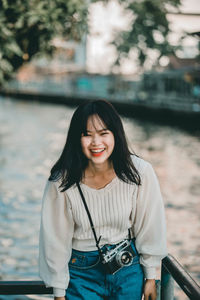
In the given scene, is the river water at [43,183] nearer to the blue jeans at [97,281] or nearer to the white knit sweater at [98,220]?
the white knit sweater at [98,220]

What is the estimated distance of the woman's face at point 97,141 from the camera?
2045mm

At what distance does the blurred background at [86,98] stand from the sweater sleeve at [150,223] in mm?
883

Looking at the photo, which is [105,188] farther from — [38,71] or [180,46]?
[38,71]

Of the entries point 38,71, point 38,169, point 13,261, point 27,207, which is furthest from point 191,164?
point 38,71

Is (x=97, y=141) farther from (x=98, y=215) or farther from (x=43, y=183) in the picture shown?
(x=43, y=183)

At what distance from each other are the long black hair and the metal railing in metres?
0.39

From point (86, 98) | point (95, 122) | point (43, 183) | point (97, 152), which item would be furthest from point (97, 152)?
point (86, 98)

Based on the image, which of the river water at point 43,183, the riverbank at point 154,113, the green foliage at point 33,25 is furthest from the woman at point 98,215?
the riverbank at point 154,113

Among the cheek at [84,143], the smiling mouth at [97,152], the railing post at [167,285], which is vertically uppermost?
the cheek at [84,143]

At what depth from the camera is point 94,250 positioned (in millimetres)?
2070

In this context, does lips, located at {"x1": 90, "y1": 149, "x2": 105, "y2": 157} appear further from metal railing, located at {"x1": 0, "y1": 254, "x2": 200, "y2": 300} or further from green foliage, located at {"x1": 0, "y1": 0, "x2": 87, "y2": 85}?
green foliage, located at {"x1": 0, "y1": 0, "x2": 87, "y2": 85}

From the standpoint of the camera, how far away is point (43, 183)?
37.3 ft

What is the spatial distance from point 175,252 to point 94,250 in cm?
485

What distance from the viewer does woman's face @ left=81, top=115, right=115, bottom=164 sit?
2.04 metres
